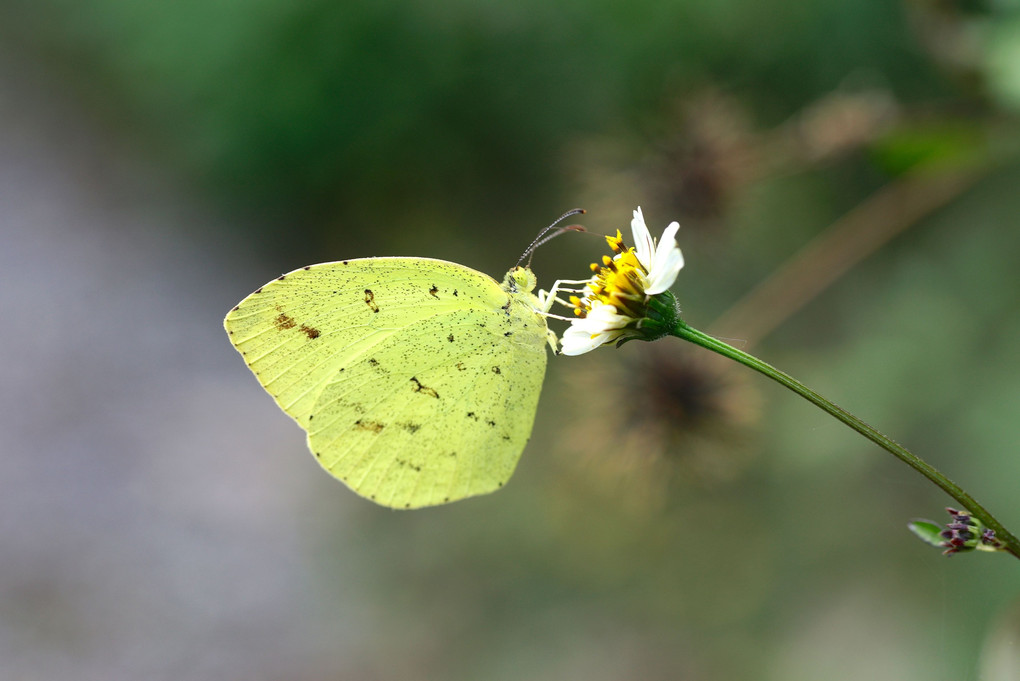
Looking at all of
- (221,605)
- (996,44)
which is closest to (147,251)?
(221,605)

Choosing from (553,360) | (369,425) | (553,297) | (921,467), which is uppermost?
(553,360)

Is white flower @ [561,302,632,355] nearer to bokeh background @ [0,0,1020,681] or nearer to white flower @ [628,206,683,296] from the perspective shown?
white flower @ [628,206,683,296]

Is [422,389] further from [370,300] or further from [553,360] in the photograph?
[553,360]

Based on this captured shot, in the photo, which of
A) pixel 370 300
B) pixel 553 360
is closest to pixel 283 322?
pixel 370 300

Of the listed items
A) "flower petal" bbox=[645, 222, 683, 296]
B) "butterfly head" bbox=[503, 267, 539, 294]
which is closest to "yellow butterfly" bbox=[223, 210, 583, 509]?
"butterfly head" bbox=[503, 267, 539, 294]

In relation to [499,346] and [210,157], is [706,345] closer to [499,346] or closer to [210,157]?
[499,346]
